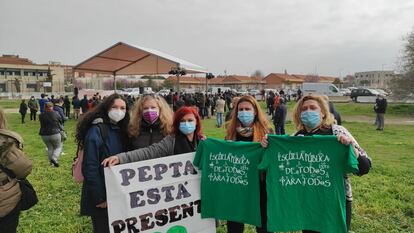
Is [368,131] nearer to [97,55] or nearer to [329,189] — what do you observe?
[97,55]

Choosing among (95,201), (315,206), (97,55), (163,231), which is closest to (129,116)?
(95,201)

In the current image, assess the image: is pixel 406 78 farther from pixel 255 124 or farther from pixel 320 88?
pixel 255 124

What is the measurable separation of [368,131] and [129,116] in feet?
52.6

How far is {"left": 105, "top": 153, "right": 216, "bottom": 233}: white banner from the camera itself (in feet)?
10.8

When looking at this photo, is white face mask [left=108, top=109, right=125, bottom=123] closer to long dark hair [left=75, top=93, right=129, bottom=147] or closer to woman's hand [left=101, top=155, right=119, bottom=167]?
long dark hair [left=75, top=93, right=129, bottom=147]

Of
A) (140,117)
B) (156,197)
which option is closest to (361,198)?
(156,197)

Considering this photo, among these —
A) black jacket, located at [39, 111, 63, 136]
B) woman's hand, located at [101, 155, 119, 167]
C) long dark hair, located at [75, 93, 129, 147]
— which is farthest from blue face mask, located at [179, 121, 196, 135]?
black jacket, located at [39, 111, 63, 136]

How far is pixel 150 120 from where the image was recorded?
3.69 metres

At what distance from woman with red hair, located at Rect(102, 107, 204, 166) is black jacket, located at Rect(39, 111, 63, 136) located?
658 centimetres

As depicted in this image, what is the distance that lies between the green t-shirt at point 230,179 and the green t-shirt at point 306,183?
0.54 ft

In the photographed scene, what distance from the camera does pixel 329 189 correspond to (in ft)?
10.4

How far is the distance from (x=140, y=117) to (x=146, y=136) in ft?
0.73

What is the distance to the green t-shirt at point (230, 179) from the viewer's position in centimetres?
341

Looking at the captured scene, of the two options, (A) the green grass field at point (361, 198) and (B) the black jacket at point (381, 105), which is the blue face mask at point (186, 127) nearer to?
(A) the green grass field at point (361, 198)
